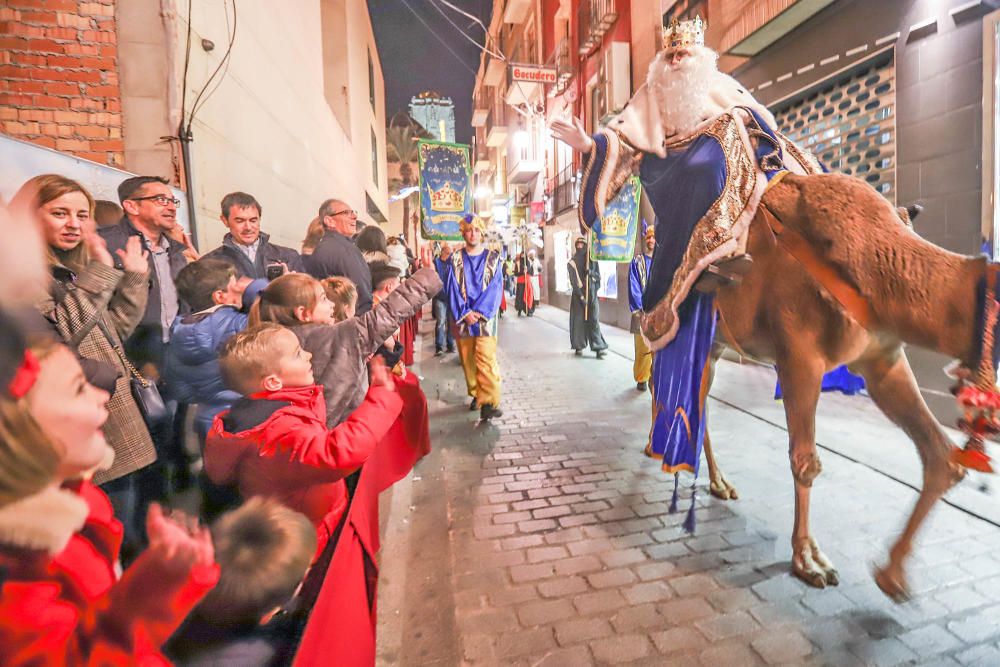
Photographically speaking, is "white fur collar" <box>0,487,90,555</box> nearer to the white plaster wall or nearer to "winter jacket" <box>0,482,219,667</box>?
"winter jacket" <box>0,482,219,667</box>

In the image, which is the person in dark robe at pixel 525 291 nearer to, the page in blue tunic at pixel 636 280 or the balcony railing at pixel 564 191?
the balcony railing at pixel 564 191

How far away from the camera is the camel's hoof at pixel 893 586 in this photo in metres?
2.47

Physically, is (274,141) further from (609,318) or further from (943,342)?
(609,318)

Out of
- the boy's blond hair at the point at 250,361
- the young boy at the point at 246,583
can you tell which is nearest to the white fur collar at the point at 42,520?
the young boy at the point at 246,583

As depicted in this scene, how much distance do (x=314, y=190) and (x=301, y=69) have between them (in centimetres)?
212

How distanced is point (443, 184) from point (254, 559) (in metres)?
10.0

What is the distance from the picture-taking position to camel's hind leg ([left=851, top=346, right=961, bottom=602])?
251 cm

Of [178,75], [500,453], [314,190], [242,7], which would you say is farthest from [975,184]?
[314,190]

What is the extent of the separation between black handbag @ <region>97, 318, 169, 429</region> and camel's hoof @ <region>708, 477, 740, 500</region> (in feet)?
11.5

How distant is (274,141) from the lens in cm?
751

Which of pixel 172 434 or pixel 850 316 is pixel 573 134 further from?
pixel 172 434

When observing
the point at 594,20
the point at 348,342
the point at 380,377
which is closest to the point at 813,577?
the point at 380,377

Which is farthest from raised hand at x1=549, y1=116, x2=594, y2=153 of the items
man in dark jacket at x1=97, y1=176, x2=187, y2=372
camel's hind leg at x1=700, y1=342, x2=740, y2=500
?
man in dark jacket at x1=97, y1=176, x2=187, y2=372

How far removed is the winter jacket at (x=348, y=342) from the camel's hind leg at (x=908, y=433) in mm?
2422
